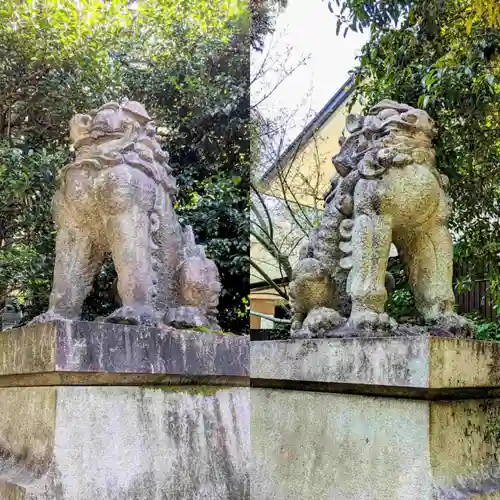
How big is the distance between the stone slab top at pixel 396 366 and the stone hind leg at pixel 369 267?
0.13 metres

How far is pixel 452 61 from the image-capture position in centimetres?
273

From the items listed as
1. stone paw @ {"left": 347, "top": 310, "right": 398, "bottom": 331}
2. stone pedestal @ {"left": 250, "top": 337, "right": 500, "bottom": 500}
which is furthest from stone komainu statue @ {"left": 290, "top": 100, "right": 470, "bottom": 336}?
stone pedestal @ {"left": 250, "top": 337, "right": 500, "bottom": 500}

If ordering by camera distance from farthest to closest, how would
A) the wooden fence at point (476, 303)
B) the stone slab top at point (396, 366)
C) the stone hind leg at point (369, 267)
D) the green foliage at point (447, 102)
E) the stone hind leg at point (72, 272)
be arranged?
the wooden fence at point (476, 303), the green foliage at point (447, 102), the stone hind leg at point (72, 272), the stone hind leg at point (369, 267), the stone slab top at point (396, 366)

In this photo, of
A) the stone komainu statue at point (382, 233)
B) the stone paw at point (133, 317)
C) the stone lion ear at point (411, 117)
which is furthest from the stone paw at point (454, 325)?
the stone paw at point (133, 317)

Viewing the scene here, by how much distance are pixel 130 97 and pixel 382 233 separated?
3730mm

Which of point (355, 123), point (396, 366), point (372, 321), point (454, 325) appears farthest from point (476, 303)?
point (396, 366)

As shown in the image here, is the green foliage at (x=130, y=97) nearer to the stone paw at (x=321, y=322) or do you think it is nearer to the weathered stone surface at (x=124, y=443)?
the weathered stone surface at (x=124, y=443)

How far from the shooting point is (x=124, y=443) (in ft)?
6.10

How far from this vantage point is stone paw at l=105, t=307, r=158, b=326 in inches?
75.3

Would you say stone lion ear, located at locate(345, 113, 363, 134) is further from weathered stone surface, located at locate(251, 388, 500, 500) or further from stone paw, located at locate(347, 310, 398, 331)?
weathered stone surface, located at locate(251, 388, 500, 500)

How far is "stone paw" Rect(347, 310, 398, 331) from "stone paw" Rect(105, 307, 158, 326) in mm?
712

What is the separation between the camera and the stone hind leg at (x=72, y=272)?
2104mm

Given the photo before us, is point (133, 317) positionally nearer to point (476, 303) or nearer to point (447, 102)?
point (447, 102)

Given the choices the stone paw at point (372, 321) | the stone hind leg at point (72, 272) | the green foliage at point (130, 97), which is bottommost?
the stone paw at point (372, 321)
